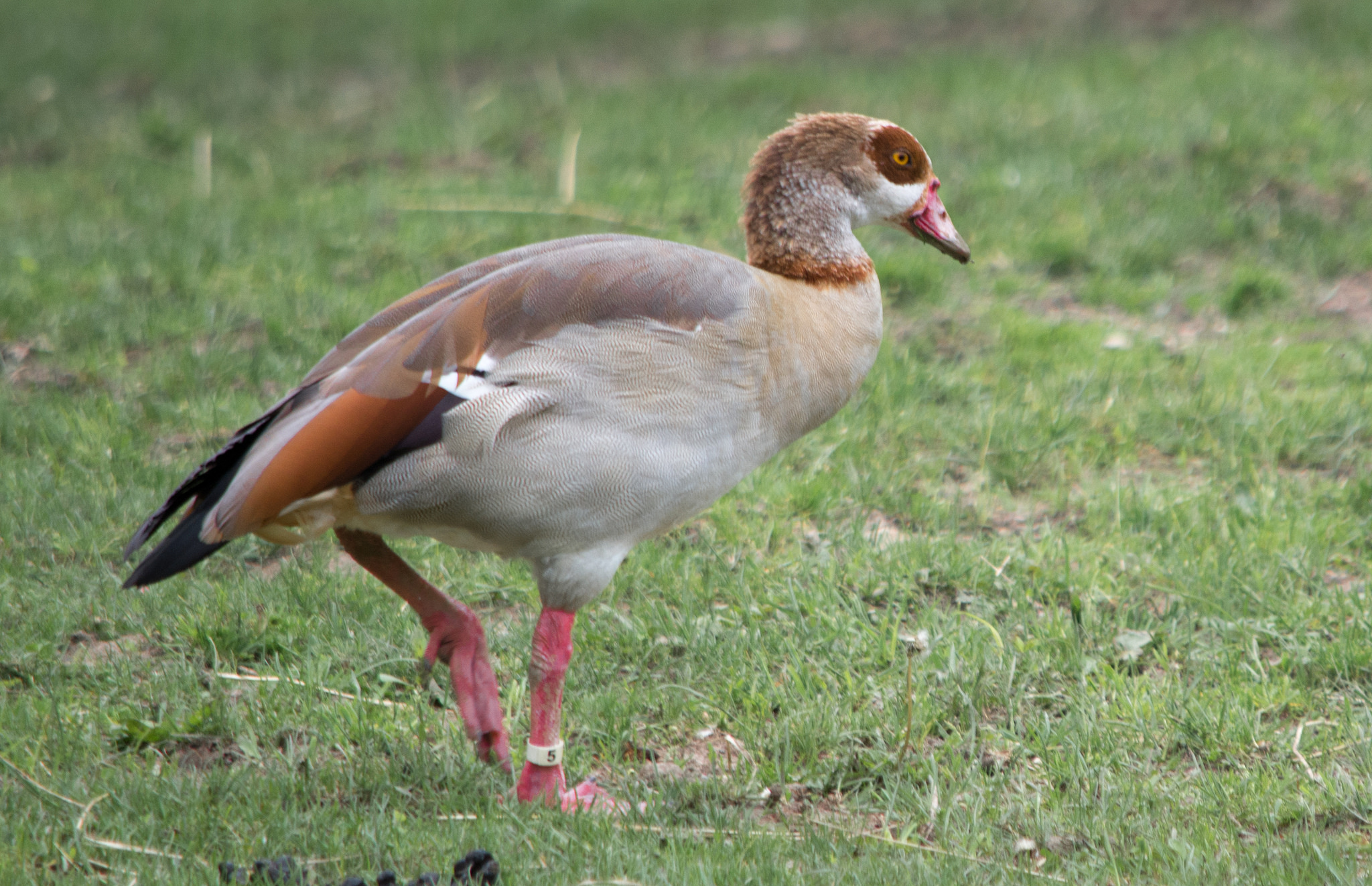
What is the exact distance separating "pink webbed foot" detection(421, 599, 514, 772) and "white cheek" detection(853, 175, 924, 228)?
150 centimetres

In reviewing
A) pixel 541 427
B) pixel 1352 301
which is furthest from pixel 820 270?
pixel 1352 301

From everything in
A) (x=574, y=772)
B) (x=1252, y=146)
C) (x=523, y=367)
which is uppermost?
(x=523, y=367)

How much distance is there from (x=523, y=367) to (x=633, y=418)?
0.28 meters

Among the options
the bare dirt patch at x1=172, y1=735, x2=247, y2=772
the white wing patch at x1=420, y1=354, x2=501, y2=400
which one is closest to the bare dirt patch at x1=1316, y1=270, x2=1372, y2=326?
the white wing patch at x1=420, y1=354, x2=501, y2=400

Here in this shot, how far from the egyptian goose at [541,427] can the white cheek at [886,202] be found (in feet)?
0.79

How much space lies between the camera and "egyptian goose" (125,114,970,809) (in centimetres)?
319

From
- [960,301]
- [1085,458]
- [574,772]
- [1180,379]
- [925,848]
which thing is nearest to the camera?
[925,848]

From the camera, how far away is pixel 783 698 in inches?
149

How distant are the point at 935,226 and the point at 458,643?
5.73ft

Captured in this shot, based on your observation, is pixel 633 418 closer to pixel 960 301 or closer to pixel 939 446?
pixel 939 446

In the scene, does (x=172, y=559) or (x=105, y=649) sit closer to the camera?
(x=172, y=559)

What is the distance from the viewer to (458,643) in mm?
3537

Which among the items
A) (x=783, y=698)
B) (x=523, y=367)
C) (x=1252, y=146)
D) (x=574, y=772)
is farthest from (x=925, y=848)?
(x=1252, y=146)

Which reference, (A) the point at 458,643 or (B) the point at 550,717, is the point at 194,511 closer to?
(A) the point at 458,643
